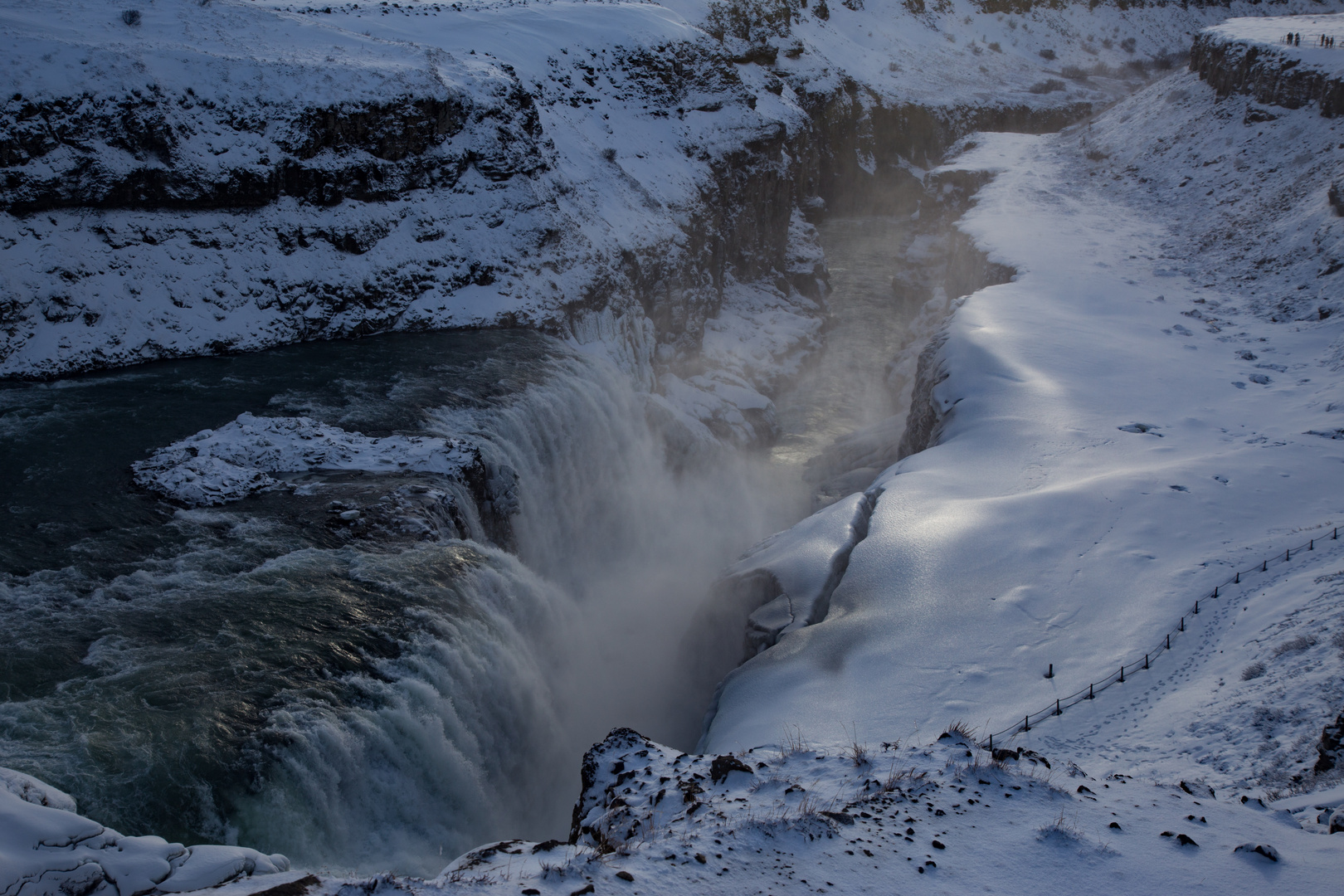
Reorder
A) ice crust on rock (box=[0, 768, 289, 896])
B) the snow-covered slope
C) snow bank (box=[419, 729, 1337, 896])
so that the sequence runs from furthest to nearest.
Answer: the snow-covered slope
snow bank (box=[419, 729, 1337, 896])
ice crust on rock (box=[0, 768, 289, 896])

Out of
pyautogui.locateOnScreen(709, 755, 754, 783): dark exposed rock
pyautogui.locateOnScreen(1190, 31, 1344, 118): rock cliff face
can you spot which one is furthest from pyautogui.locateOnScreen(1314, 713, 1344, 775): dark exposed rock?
pyautogui.locateOnScreen(1190, 31, 1344, 118): rock cliff face

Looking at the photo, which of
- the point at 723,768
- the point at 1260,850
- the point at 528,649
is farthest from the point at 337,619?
the point at 1260,850

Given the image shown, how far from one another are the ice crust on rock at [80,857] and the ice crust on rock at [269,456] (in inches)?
312

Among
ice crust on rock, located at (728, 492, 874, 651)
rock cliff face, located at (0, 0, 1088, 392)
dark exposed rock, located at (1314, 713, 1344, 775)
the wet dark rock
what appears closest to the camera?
dark exposed rock, located at (1314, 713, 1344, 775)

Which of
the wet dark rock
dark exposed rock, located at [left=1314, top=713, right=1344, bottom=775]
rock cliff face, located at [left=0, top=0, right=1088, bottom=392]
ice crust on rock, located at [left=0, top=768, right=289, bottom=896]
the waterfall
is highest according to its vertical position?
rock cliff face, located at [left=0, top=0, right=1088, bottom=392]

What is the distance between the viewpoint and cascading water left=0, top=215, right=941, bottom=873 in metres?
8.81

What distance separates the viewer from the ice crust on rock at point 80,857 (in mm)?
5797

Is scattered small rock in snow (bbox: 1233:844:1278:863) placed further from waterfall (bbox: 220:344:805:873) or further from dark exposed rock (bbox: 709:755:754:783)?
waterfall (bbox: 220:344:805:873)

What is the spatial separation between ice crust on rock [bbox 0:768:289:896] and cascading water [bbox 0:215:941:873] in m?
1.61

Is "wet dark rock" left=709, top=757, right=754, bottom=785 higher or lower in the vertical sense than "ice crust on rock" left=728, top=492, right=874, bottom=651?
higher

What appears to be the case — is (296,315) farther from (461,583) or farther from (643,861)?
(643,861)

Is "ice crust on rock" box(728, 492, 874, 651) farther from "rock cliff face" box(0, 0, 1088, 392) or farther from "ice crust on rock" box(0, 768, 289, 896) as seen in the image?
"rock cliff face" box(0, 0, 1088, 392)

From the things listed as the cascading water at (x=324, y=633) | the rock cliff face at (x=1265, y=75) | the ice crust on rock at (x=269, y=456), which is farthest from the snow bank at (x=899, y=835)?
the rock cliff face at (x=1265, y=75)

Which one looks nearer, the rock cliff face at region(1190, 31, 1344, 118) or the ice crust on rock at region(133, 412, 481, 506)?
the ice crust on rock at region(133, 412, 481, 506)
